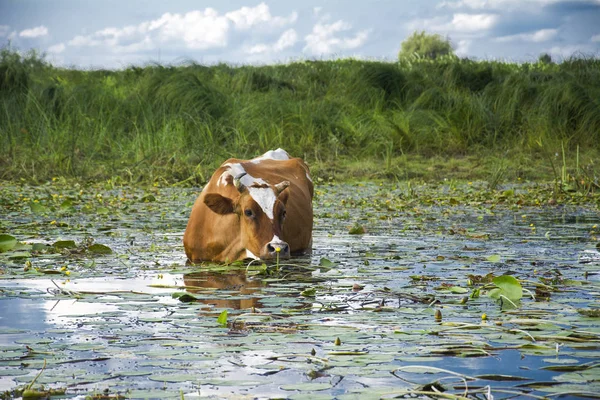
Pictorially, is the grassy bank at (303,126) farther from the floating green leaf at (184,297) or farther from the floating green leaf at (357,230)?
the floating green leaf at (184,297)

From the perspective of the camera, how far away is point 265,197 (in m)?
6.93

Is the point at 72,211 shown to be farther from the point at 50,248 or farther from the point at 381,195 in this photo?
the point at 381,195

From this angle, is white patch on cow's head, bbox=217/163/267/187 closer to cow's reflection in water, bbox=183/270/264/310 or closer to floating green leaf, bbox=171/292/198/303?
cow's reflection in water, bbox=183/270/264/310

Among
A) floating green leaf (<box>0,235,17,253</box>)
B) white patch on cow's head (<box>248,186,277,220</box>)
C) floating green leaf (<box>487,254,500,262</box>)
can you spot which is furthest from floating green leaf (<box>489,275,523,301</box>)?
floating green leaf (<box>0,235,17,253</box>)

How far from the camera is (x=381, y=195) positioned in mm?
12938

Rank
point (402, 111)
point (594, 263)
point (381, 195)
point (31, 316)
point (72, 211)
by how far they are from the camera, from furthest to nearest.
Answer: point (402, 111) < point (381, 195) < point (72, 211) < point (594, 263) < point (31, 316)

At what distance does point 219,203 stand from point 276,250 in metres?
0.65

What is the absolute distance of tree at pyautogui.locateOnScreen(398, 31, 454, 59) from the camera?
6888 centimetres

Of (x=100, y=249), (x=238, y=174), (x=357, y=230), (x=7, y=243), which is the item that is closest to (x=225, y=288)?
(x=238, y=174)

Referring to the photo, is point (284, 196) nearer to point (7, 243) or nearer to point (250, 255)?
point (250, 255)

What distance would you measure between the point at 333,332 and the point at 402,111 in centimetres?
1527

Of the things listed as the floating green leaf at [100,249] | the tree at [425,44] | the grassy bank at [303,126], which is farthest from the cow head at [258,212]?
the tree at [425,44]

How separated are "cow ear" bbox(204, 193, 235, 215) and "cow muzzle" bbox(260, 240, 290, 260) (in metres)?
0.50

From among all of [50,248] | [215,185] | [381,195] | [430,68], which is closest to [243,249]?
[215,185]
